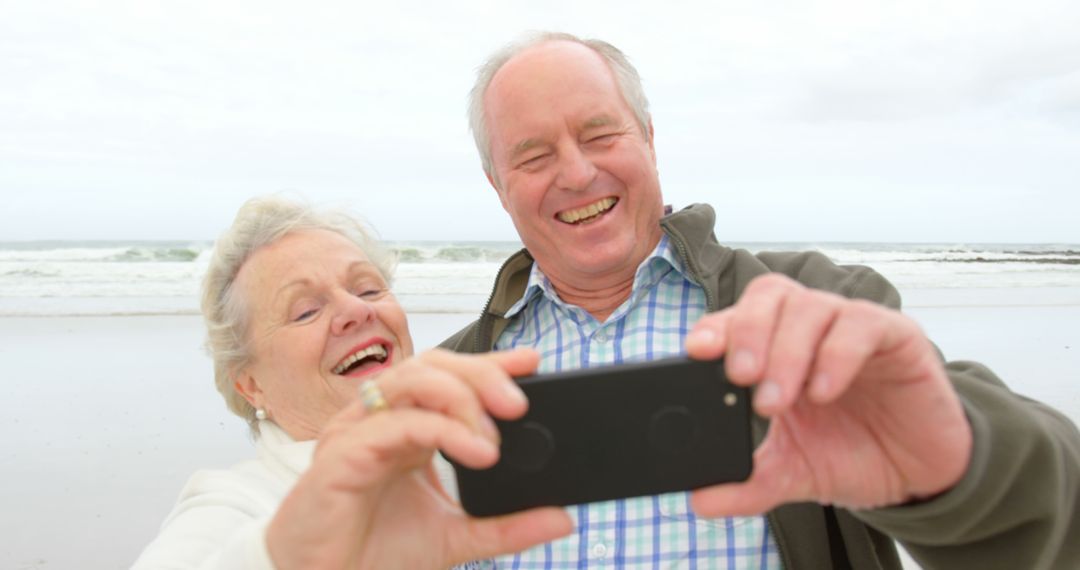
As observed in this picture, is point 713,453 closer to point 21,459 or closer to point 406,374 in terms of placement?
point 406,374

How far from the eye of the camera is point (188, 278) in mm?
14945

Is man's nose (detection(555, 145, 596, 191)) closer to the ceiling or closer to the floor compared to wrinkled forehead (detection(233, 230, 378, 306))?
closer to the ceiling

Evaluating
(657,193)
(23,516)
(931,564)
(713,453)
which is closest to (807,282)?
(657,193)

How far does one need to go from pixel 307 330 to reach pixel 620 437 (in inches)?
53.9

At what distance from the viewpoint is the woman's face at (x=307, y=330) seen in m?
2.20

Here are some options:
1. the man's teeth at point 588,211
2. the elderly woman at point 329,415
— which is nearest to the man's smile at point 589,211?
the man's teeth at point 588,211

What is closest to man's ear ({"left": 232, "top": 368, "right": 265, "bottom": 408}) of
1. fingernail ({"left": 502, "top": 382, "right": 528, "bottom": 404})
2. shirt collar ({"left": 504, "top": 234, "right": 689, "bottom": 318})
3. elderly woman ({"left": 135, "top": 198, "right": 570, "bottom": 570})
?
elderly woman ({"left": 135, "top": 198, "right": 570, "bottom": 570})

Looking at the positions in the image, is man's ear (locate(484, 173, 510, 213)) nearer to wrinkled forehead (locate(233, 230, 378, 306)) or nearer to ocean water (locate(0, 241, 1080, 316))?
wrinkled forehead (locate(233, 230, 378, 306))

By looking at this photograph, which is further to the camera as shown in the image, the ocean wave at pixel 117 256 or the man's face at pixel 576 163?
the ocean wave at pixel 117 256

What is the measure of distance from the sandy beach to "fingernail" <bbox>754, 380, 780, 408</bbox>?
11.5 ft

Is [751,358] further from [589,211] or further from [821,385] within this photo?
[589,211]

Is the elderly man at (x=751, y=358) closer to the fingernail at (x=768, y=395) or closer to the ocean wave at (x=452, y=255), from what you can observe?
the fingernail at (x=768, y=395)

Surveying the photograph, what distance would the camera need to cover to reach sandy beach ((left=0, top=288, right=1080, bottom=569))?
3.84 metres

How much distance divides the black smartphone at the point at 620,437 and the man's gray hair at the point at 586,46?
1.57m
